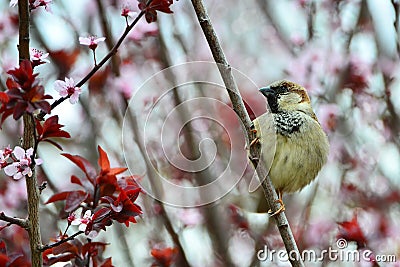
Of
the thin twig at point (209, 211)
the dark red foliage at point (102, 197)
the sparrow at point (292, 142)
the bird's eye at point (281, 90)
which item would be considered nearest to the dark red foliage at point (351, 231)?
the sparrow at point (292, 142)

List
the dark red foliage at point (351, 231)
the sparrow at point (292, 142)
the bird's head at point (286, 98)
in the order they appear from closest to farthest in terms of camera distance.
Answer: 1. the dark red foliage at point (351, 231)
2. the sparrow at point (292, 142)
3. the bird's head at point (286, 98)

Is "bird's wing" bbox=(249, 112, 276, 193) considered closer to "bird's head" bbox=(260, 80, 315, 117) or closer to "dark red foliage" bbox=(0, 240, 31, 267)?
"bird's head" bbox=(260, 80, 315, 117)

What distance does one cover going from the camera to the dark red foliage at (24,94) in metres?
1.13

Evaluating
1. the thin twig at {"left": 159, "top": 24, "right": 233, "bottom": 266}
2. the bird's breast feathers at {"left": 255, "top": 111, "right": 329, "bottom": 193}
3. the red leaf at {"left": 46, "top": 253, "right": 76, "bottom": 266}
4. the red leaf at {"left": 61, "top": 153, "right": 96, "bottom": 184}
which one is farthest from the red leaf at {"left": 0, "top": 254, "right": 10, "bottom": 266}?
the bird's breast feathers at {"left": 255, "top": 111, "right": 329, "bottom": 193}

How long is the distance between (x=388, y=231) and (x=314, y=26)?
4.37 ft

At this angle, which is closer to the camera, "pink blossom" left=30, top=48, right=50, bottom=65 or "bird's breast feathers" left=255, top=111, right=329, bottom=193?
"pink blossom" left=30, top=48, right=50, bottom=65

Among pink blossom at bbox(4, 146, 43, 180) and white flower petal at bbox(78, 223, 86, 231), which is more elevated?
pink blossom at bbox(4, 146, 43, 180)

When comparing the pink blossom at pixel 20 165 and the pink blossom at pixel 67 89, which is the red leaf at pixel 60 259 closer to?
the pink blossom at pixel 20 165

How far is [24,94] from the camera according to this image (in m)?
1.14

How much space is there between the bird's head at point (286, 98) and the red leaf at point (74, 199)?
163cm

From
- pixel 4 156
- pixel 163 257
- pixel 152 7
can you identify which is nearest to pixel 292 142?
pixel 163 257

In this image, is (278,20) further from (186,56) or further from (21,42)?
(21,42)

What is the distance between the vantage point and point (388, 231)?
2.78 m

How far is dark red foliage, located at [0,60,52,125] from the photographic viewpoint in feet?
3.72
